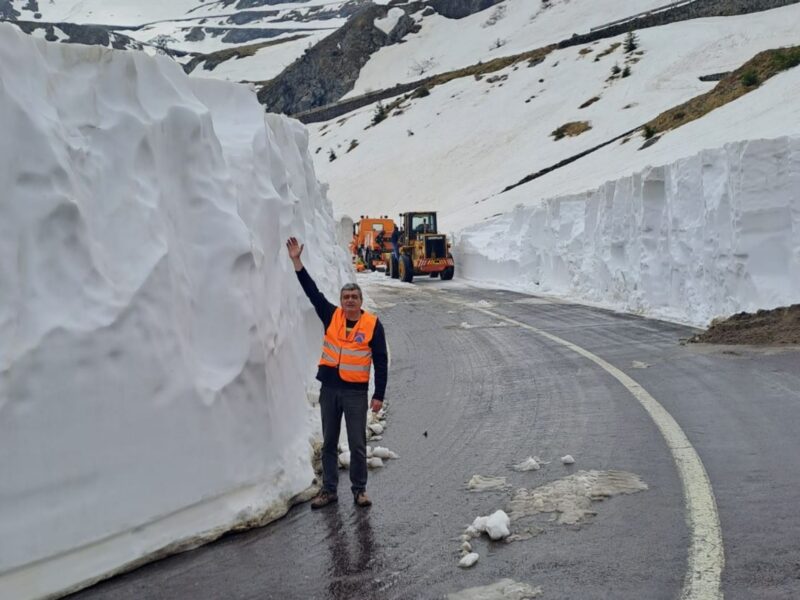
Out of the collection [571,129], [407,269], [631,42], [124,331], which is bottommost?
[407,269]

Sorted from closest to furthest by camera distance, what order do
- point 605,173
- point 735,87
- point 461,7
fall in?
point 605,173 < point 735,87 < point 461,7

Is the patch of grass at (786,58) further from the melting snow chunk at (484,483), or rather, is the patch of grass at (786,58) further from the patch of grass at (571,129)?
the melting snow chunk at (484,483)

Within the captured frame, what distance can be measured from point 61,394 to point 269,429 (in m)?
1.57

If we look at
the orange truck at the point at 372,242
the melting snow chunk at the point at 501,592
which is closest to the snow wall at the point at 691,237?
the melting snow chunk at the point at 501,592

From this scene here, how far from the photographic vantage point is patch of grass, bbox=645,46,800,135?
33844 mm

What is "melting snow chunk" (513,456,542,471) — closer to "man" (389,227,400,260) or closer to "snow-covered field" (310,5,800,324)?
"snow-covered field" (310,5,800,324)

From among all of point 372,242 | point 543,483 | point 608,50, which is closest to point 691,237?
point 543,483

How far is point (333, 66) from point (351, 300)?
9919 cm

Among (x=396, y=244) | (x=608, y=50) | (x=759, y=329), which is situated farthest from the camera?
(x=608, y=50)

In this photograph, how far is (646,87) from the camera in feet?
168

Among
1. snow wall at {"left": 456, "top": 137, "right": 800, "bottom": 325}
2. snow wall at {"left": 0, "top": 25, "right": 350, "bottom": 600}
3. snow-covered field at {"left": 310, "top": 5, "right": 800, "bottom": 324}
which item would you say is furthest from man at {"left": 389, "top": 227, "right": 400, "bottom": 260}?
snow wall at {"left": 0, "top": 25, "right": 350, "bottom": 600}

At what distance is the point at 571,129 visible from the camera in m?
49.9

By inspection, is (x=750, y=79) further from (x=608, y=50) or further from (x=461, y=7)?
(x=461, y=7)

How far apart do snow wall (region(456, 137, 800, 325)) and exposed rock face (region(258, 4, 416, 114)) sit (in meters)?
78.5
